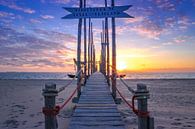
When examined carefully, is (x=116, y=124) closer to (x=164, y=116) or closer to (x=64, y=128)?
(x=64, y=128)

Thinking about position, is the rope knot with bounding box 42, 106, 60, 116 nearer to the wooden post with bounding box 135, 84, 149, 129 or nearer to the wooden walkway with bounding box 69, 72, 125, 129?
the wooden post with bounding box 135, 84, 149, 129

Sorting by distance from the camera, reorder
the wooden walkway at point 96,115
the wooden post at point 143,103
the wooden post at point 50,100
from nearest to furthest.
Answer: the wooden post at point 143,103, the wooden post at point 50,100, the wooden walkway at point 96,115

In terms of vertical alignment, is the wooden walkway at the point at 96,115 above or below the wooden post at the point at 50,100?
below

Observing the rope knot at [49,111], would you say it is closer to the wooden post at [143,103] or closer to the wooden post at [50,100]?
the wooden post at [50,100]

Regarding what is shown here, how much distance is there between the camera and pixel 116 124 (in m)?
→ 7.88

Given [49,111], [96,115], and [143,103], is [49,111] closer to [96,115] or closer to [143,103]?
[143,103]

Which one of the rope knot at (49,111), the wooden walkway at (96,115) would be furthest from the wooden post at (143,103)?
the wooden walkway at (96,115)

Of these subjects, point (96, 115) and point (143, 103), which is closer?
point (143, 103)

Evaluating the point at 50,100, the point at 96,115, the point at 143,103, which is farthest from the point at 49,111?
the point at 96,115

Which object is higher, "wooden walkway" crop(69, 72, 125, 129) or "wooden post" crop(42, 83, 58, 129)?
"wooden post" crop(42, 83, 58, 129)

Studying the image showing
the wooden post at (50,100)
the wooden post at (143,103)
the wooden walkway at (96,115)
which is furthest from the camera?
the wooden walkway at (96,115)

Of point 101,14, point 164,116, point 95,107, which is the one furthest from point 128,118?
point 101,14

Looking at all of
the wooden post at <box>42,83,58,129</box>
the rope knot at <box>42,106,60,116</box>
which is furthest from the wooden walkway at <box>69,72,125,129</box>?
the rope knot at <box>42,106,60,116</box>

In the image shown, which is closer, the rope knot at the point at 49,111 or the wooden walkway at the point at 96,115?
the rope knot at the point at 49,111
